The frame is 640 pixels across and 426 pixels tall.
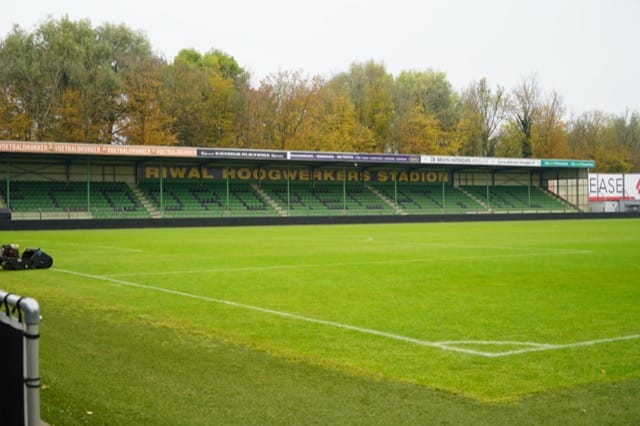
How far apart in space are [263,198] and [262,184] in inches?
131

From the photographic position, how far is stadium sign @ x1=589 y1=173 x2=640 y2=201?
74.0m

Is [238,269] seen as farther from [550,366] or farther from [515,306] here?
[550,366]

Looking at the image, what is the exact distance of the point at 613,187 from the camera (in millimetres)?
74688

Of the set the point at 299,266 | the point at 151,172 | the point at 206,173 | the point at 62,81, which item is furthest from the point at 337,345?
the point at 62,81

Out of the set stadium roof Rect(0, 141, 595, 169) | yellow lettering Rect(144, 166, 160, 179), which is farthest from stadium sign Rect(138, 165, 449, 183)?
stadium roof Rect(0, 141, 595, 169)

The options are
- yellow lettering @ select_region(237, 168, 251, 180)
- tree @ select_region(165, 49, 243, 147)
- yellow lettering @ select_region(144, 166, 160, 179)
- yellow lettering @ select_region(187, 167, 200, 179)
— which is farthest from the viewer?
tree @ select_region(165, 49, 243, 147)

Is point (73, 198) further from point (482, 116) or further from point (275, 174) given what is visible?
point (482, 116)

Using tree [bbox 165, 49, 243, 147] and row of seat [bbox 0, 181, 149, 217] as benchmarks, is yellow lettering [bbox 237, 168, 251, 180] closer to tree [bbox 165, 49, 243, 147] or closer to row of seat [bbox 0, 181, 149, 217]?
tree [bbox 165, 49, 243, 147]

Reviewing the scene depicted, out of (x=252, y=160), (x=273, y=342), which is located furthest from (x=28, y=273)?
(x=252, y=160)

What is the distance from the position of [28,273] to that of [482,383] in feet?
45.2

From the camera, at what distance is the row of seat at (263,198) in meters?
53.7

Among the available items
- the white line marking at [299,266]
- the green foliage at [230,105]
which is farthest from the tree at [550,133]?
the white line marking at [299,266]

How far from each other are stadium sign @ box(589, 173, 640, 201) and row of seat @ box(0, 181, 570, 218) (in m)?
3.89

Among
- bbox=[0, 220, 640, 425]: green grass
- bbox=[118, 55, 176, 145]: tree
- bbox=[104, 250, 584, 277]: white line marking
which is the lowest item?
bbox=[104, 250, 584, 277]: white line marking
